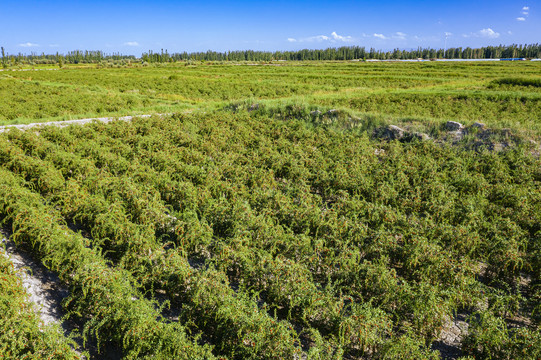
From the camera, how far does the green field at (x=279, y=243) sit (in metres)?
4.62

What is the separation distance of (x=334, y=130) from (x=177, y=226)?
39.1 feet

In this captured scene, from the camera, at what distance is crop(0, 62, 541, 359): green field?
4.62 meters

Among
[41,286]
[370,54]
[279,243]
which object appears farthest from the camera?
[370,54]

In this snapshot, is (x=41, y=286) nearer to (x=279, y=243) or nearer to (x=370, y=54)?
(x=279, y=243)

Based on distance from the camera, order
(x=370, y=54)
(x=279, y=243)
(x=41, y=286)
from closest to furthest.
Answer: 1. (x=41, y=286)
2. (x=279, y=243)
3. (x=370, y=54)

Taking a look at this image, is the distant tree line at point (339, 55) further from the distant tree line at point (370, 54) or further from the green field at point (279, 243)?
the green field at point (279, 243)

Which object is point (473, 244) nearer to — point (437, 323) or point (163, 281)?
point (437, 323)

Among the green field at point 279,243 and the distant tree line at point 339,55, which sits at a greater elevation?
the distant tree line at point 339,55

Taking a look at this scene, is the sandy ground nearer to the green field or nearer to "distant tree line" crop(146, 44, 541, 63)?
the green field

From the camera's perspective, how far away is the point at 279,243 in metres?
6.86

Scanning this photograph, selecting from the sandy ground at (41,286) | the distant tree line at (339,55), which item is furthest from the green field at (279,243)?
the distant tree line at (339,55)

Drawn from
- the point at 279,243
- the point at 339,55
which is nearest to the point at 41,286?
the point at 279,243

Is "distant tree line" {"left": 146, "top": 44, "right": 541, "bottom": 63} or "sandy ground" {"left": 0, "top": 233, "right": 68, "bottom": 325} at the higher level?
"distant tree line" {"left": 146, "top": 44, "right": 541, "bottom": 63}

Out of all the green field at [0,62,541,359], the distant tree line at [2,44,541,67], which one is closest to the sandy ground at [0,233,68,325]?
the green field at [0,62,541,359]
